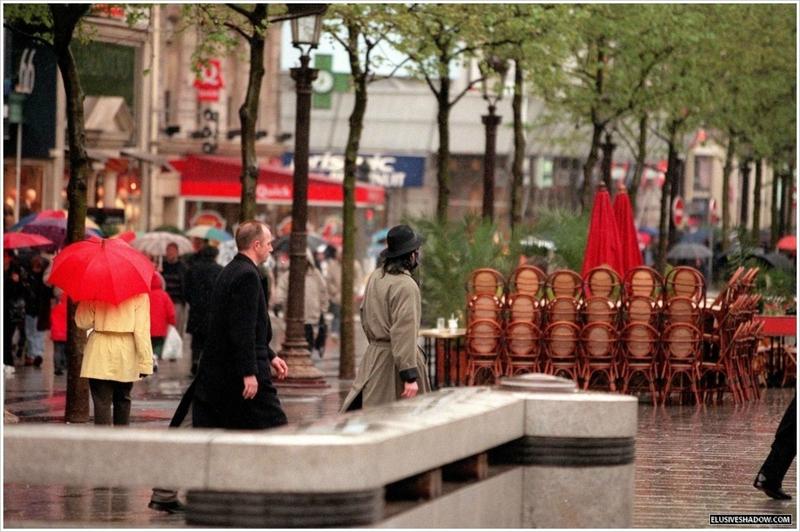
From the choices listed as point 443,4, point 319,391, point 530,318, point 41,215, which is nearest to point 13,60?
point 41,215

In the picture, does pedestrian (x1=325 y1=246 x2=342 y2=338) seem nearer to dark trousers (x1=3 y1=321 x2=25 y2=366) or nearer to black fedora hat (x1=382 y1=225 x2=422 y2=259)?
dark trousers (x1=3 y1=321 x2=25 y2=366)

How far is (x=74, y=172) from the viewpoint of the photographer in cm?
1625

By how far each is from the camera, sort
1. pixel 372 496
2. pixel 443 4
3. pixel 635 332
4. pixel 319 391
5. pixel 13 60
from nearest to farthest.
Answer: pixel 372 496 → pixel 635 332 → pixel 319 391 → pixel 443 4 → pixel 13 60

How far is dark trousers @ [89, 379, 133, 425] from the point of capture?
549 inches

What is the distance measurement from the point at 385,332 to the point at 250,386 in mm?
1607

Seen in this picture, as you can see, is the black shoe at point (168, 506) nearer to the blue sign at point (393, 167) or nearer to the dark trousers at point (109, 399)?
the dark trousers at point (109, 399)

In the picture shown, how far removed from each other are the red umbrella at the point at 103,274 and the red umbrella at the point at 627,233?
9.56 meters

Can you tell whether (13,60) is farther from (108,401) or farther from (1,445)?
(1,445)

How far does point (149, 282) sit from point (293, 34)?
31.6 feet

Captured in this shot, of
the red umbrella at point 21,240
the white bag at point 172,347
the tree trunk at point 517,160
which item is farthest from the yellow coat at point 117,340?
the tree trunk at point 517,160

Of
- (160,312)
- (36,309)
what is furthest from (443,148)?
(160,312)

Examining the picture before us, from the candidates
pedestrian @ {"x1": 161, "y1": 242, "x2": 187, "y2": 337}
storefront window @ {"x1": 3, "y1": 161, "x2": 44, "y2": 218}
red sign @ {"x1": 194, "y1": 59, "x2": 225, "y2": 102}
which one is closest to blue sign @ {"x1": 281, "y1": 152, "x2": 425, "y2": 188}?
red sign @ {"x1": 194, "y1": 59, "x2": 225, "y2": 102}

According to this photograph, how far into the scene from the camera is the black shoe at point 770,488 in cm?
1209

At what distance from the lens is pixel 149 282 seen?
13.7m
